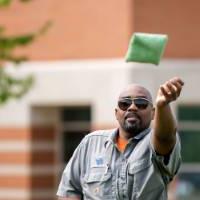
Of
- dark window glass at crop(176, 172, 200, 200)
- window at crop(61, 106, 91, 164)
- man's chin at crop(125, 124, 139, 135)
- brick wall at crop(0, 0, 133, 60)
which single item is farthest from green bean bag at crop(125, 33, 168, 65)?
window at crop(61, 106, 91, 164)

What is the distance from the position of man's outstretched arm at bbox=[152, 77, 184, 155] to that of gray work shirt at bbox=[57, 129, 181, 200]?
0.06 m

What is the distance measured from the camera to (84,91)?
2562 cm

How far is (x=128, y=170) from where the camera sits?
6.22 meters

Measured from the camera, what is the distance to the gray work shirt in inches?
243

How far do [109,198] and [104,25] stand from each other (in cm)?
1893

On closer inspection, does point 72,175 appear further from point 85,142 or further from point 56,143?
point 56,143

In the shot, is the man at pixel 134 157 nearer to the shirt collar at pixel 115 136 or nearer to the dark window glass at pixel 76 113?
the shirt collar at pixel 115 136

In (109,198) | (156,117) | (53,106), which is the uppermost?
(156,117)

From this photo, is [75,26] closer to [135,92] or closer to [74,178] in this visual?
[74,178]

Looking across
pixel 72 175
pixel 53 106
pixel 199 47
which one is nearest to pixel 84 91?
pixel 53 106

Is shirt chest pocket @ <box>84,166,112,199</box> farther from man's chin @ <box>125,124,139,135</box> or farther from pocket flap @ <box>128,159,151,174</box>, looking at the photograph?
man's chin @ <box>125,124,139,135</box>

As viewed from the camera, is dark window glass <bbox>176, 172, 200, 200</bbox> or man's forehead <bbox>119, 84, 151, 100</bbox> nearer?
man's forehead <bbox>119, 84, 151, 100</bbox>

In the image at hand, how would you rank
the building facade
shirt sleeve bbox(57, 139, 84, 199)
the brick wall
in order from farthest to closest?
the brick wall < the building facade < shirt sleeve bbox(57, 139, 84, 199)

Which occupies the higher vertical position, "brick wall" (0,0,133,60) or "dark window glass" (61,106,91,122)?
"brick wall" (0,0,133,60)
